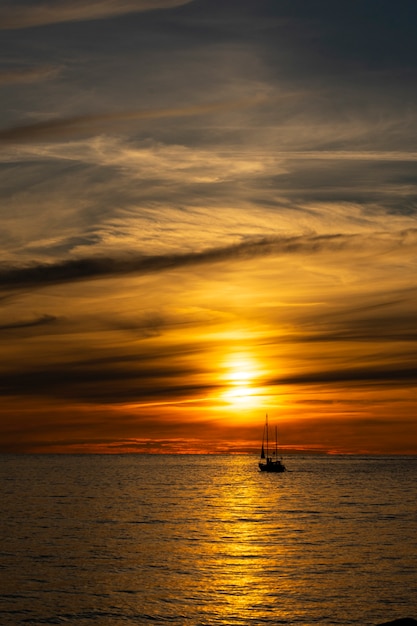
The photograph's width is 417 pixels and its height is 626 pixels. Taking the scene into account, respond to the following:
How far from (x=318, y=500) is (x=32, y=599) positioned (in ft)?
301

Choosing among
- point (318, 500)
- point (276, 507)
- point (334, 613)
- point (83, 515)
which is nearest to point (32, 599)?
point (334, 613)

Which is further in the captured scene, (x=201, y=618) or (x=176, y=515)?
(x=176, y=515)

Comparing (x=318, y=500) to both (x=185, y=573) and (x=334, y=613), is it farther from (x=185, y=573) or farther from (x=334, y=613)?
(x=334, y=613)

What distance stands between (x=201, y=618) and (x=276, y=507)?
250 ft

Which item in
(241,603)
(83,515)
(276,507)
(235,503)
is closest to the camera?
(241,603)

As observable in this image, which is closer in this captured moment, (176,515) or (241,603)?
(241,603)

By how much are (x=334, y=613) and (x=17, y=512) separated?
2543 inches

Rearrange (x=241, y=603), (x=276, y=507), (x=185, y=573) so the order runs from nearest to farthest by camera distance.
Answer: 1. (x=241, y=603)
2. (x=185, y=573)
3. (x=276, y=507)

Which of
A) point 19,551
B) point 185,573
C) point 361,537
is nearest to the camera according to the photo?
point 185,573

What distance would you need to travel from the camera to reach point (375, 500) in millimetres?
132125

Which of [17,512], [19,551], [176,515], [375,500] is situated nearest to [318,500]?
[375,500]

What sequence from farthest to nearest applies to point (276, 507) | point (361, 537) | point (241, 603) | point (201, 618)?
point (276, 507) → point (361, 537) → point (241, 603) → point (201, 618)

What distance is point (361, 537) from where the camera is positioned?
7631cm

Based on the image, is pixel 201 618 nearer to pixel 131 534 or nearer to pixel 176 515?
pixel 131 534
